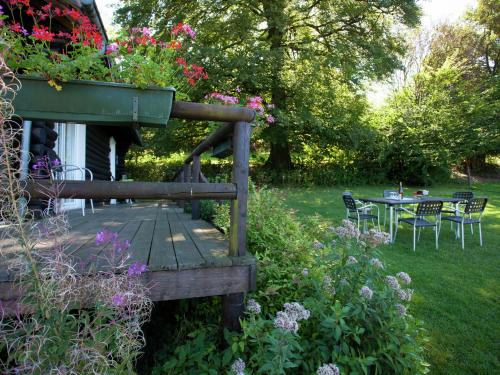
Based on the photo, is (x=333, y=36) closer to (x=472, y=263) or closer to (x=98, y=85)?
(x=472, y=263)

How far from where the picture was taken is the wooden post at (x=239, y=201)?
2.04 metres

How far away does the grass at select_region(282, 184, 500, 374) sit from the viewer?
2543 mm

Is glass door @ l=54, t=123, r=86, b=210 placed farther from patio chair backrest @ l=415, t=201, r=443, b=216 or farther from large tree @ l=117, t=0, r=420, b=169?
large tree @ l=117, t=0, r=420, b=169

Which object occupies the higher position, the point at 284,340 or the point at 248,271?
the point at 248,271

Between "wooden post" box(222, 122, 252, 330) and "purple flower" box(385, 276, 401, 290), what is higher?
"wooden post" box(222, 122, 252, 330)

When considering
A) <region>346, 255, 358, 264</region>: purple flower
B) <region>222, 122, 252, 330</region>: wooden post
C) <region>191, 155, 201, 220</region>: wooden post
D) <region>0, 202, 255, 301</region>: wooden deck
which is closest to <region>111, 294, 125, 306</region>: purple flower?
<region>0, 202, 255, 301</region>: wooden deck

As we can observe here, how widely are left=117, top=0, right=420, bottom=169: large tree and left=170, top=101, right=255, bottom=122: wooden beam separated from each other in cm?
999

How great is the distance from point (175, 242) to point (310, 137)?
1301cm

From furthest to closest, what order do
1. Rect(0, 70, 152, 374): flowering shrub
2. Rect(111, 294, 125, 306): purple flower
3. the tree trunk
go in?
the tree trunk → Rect(111, 294, 125, 306): purple flower → Rect(0, 70, 152, 374): flowering shrub

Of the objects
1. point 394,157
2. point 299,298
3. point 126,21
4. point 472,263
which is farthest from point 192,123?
point 299,298

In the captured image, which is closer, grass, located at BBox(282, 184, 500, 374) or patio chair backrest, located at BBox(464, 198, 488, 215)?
grass, located at BBox(282, 184, 500, 374)

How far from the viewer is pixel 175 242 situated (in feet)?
8.81

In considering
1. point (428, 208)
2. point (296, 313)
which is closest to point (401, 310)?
point (296, 313)

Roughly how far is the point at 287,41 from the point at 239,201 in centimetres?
1325
